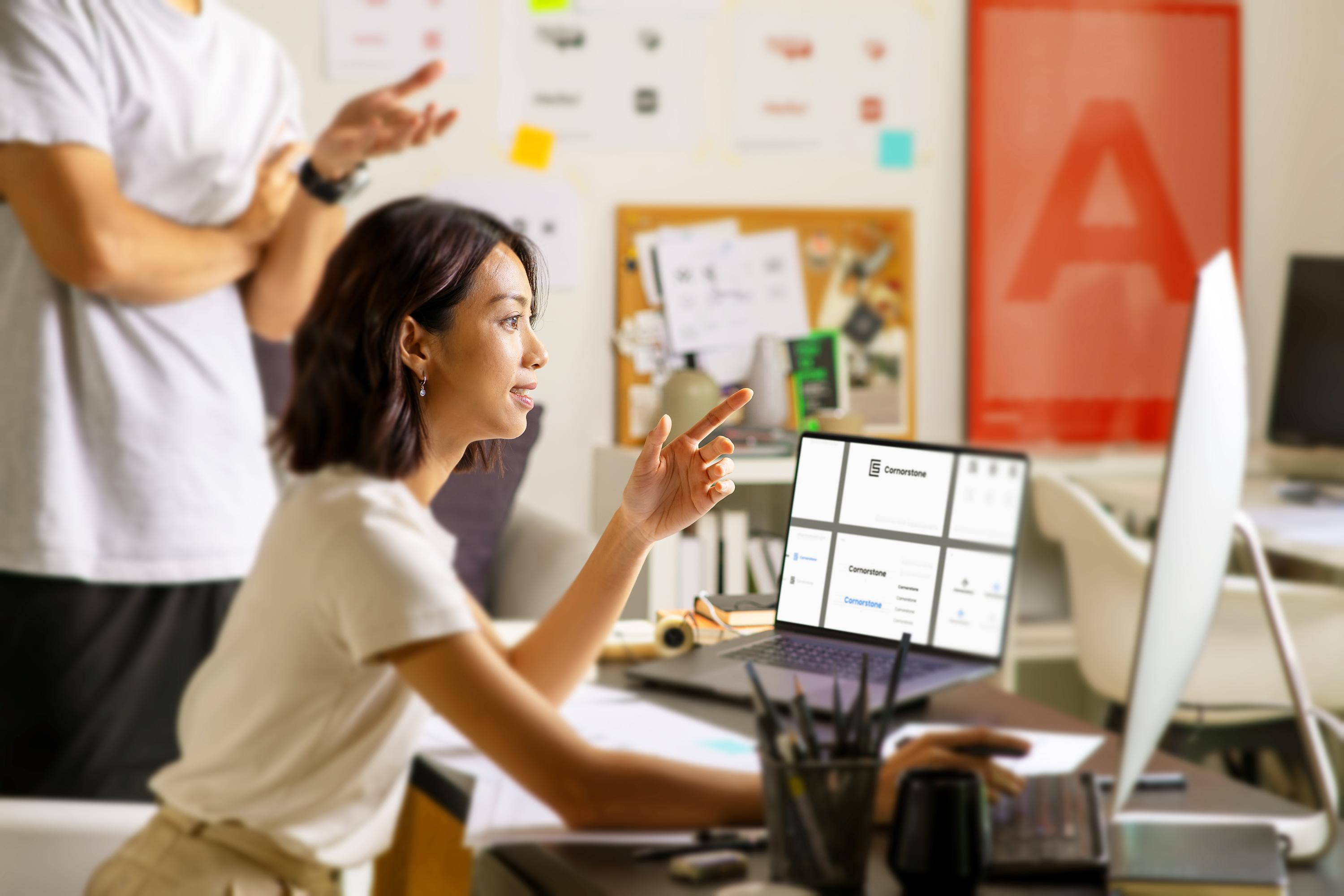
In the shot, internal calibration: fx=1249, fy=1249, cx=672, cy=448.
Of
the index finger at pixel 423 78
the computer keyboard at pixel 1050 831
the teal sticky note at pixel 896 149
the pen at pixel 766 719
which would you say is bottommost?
the computer keyboard at pixel 1050 831

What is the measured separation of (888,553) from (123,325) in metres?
0.68

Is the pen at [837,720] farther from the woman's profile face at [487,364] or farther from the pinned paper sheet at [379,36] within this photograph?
the pinned paper sheet at [379,36]

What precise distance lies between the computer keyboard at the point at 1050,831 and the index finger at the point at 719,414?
580mm

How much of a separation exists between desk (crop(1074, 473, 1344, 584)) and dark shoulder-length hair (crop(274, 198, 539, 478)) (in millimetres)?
2192

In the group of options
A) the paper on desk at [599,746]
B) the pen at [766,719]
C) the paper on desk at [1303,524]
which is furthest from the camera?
the paper on desk at [1303,524]

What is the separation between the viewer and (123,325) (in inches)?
31.7

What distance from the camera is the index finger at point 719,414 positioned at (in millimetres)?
238

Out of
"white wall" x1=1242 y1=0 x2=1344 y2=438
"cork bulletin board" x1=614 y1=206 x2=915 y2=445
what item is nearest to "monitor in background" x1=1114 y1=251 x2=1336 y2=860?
"cork bulletin board" x1=614 y1=206 x2=915 y2=445

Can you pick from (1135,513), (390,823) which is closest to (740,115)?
(1135,513)

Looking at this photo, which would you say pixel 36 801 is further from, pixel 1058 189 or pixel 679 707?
pixel 1058 189

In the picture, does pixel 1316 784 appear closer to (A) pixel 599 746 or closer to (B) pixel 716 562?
(A) pixel 599 746

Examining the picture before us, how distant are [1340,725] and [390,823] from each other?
744 mm

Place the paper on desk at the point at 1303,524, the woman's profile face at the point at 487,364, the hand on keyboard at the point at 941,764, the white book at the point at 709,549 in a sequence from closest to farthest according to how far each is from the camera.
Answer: the woman's profile face at the point at 487,364, the white book at the point at 709,549, the hand on keyboard at the point at 941,764, the paper on desk at the point at 1303,524

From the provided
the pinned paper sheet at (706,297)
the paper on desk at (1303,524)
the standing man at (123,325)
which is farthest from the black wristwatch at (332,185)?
the paper on desk at (1303,524)
